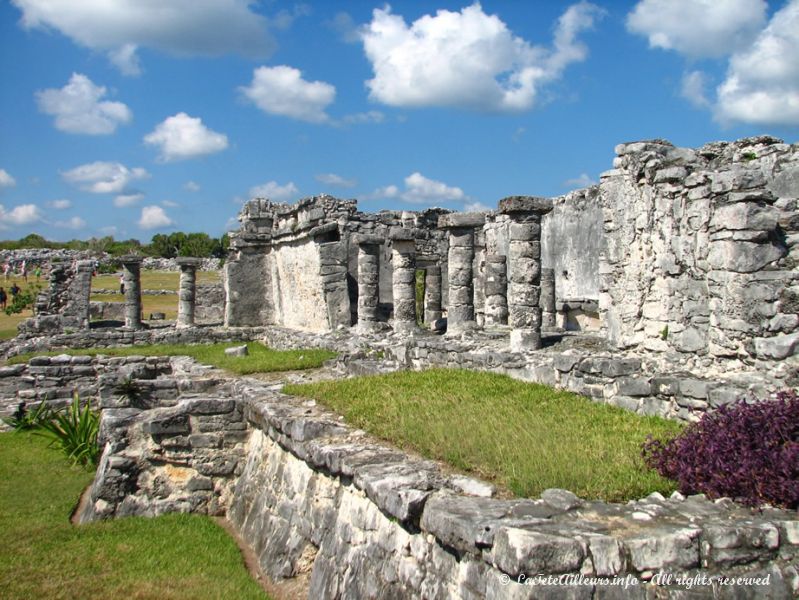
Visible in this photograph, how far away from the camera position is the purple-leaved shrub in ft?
13.8

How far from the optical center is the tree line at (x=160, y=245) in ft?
196

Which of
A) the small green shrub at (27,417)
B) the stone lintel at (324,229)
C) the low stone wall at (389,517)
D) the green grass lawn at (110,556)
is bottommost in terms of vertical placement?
the green grass lawn at (110,556)

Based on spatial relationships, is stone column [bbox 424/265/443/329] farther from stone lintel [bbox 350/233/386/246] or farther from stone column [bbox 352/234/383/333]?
stone lintel [bbox 350/233/386/246]

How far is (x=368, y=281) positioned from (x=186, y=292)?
8.62 meters

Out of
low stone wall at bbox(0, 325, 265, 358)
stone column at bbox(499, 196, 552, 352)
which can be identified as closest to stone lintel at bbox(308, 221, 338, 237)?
low stone wall at bbox(0, 325, 265, 358)

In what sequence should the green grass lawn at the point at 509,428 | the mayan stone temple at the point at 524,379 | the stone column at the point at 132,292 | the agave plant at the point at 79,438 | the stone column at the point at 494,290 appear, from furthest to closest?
the stone column at the point at 132,292 → the stone column at the point at 494,290 → the agave plant at the point at 79,438 → the green grass lawn at the point at 509,428 → the mayan stone temple at the point at 524,379

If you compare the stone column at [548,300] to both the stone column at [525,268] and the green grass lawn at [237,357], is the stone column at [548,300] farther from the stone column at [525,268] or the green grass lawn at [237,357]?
the stone column at [525,268]

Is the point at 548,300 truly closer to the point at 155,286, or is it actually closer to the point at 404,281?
the point at 404,281

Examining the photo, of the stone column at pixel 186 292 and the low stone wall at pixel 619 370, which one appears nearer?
the low stone wall at pixel 619 370

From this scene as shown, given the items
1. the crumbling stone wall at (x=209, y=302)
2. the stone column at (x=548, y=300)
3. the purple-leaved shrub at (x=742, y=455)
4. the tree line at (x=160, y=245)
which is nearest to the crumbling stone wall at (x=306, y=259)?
the stone column at (x=548, y=300)

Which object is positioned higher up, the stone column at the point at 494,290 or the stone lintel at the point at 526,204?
the stone lintel at the point at 526,204

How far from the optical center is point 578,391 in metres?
8.02

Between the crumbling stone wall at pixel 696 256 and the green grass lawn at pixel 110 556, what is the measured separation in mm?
5028

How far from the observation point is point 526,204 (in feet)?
34.3
